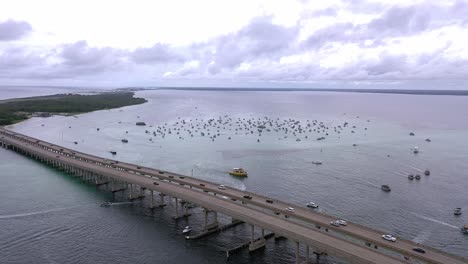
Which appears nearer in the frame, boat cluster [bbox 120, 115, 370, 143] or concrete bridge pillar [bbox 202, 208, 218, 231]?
concrete bridge pillar [bbox 202, 208, 218, 231]

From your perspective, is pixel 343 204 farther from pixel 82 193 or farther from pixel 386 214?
pixel 82 193

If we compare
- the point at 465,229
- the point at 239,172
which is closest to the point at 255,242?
the point at 465,229

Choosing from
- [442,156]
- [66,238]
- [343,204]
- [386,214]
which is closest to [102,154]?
[66,238]

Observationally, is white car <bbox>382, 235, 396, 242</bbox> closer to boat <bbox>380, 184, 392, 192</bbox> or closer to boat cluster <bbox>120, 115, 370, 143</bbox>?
boat <bbox>380, 184, 392, 192</bbox>

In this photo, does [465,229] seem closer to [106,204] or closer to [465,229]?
[465,229]

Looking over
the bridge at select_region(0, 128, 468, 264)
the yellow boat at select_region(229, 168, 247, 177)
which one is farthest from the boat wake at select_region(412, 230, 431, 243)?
the yellow boat at select_region(229, 168, 247, 177)

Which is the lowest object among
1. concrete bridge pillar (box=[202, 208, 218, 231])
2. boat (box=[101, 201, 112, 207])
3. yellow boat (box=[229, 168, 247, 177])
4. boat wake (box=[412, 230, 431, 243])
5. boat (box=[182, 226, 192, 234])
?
boat wake (box=[412, 230, 431, 243])

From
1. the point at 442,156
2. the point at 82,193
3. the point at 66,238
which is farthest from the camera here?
the point at 442,156

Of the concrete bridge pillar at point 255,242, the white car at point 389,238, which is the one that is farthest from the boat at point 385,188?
the concrete bridge pillar at point 255,242
